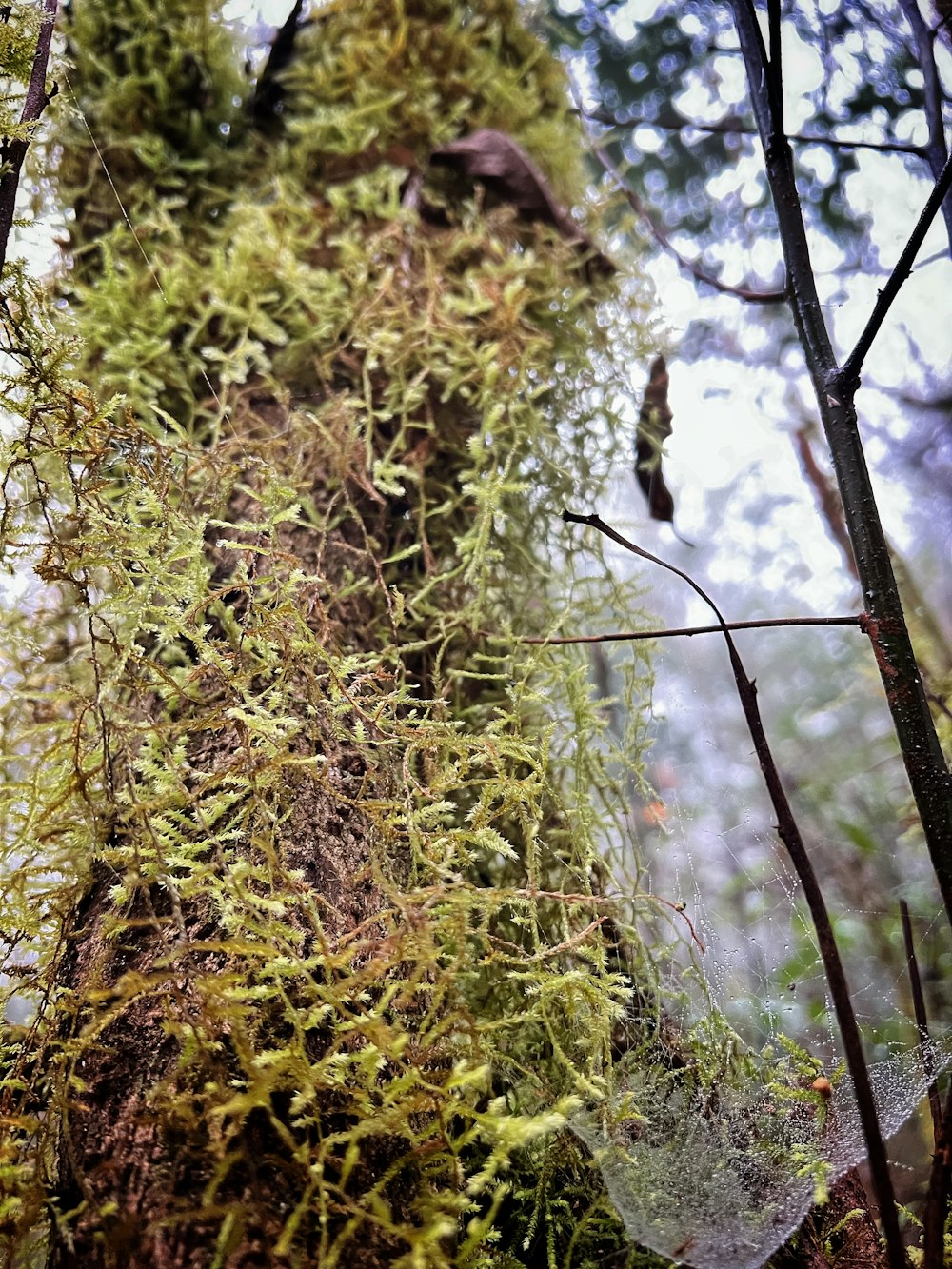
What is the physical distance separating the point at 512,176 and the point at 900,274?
2.90 feet

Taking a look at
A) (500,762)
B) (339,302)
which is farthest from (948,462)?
(500,762)

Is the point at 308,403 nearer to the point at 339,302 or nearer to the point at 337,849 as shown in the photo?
the point at 339,302

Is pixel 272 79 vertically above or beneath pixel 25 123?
above

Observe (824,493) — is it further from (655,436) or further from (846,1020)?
(846,1020)

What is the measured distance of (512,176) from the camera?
1.35 meters

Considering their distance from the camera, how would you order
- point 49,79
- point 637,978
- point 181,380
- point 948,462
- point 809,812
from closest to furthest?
1. point 49,79
2. point 637,978
3. point 181,380
4. point 948,462
5. point 809,812

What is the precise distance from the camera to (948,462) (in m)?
2.16

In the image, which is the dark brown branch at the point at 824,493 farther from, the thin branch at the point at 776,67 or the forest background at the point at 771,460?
the thin branch at the point at 776,67

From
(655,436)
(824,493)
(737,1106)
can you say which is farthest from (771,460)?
(737,1106)

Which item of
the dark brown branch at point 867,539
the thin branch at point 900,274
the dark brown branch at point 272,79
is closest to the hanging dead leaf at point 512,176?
the dark brown branch at point 272,79

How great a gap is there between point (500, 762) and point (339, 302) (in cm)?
82

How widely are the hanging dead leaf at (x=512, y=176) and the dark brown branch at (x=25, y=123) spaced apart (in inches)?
30.9

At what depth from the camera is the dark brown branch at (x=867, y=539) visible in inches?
26.7

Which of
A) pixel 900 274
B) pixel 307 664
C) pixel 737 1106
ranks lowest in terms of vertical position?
pixel 737 1106
